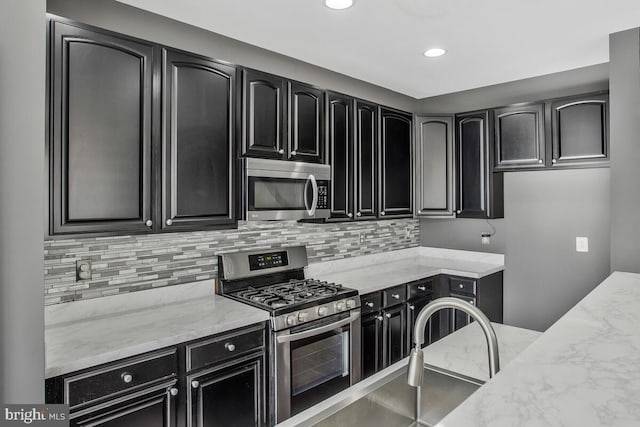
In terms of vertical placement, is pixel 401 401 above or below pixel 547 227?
below

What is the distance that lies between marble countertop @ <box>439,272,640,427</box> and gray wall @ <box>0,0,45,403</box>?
1.42 metres

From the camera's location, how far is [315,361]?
247 cm

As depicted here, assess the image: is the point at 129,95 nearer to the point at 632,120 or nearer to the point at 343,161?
the point at 343,161

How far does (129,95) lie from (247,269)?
1.34 m

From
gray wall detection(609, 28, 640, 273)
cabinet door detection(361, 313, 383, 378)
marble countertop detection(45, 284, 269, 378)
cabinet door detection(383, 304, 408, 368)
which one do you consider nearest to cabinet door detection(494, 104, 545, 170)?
gray wall detection(609, 28, 640, 273)

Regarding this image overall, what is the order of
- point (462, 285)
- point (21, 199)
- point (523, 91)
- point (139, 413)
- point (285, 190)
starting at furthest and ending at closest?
point (523, 91) → point (462, 285) → point (285, 190) → point (139, 413) → point (21, 199)

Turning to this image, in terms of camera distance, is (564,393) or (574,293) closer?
(564,393)

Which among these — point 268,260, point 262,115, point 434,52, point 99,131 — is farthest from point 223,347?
point 434,52

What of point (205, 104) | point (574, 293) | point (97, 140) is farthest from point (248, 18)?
point (574, 293)

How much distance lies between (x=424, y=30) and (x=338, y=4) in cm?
66

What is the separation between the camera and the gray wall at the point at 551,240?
3309 millimetres

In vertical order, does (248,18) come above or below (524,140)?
above

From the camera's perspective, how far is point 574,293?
11.3 feet

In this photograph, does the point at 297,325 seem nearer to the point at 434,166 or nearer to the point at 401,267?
the point at 401,267
